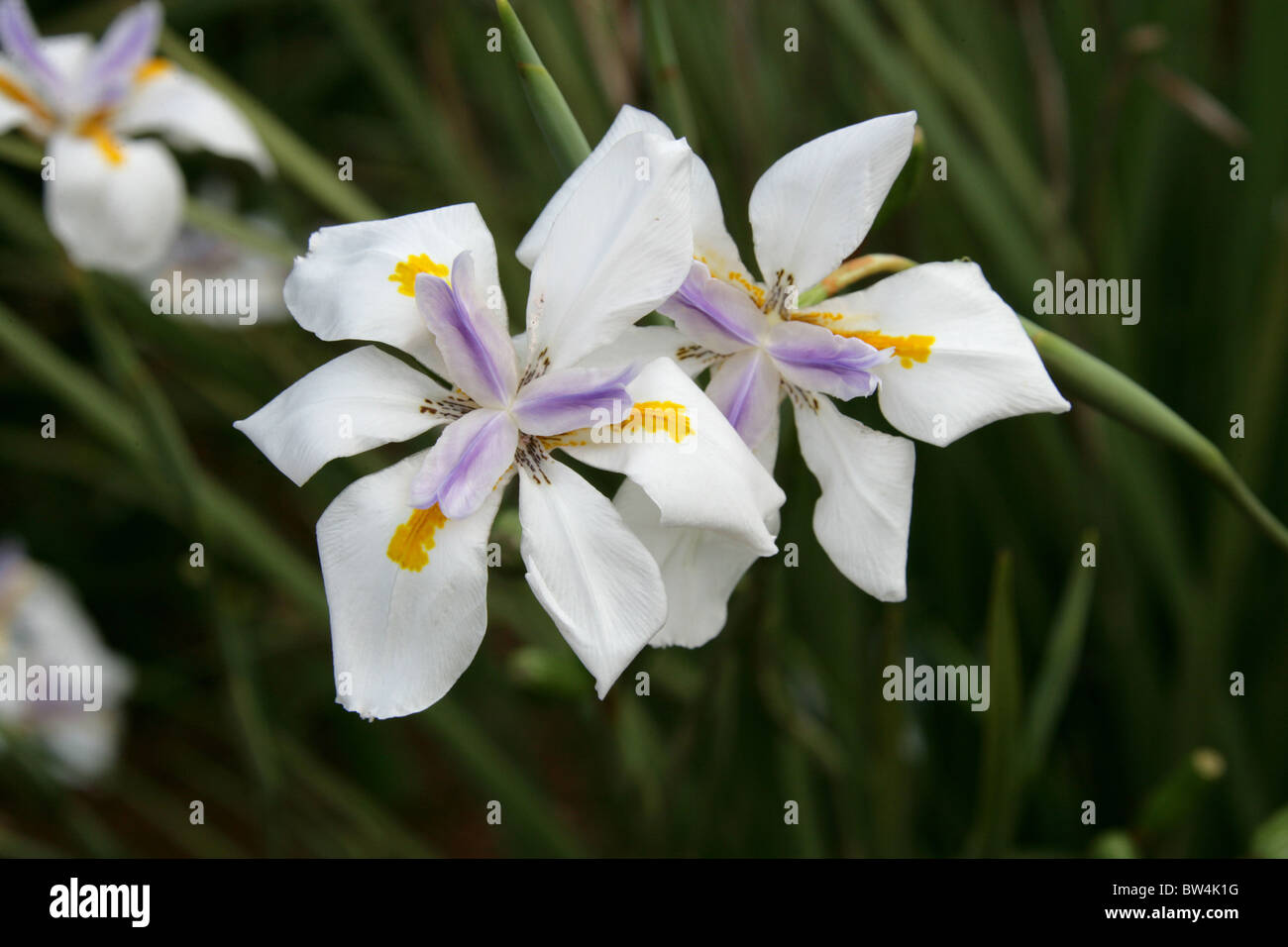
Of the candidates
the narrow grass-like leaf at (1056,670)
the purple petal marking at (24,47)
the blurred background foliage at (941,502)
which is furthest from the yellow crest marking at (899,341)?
the purple petal marking at (24,47)

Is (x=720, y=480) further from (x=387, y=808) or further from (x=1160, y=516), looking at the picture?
(x=387, y=808)

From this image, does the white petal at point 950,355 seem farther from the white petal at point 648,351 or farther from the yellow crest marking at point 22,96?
the yellow crest marking at point 22,96

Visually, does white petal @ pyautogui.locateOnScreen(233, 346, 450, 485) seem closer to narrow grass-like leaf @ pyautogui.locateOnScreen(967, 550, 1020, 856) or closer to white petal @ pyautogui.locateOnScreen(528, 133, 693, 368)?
white petal @ pyautogui.locateOnScreen(528, 133, 693, 368)

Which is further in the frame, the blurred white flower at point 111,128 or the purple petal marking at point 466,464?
the blurred white flower at point 111,128

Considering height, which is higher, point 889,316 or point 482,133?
point 482,133

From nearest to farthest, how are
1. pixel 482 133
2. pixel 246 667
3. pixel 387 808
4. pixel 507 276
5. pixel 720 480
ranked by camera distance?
pixel 720 480
pixel 246 667
pixel 507 276
pixel 387 808
pixel 482 133

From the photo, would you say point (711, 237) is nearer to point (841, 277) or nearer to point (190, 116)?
point (841, 277)
